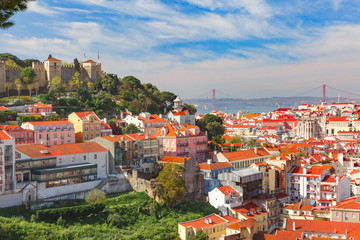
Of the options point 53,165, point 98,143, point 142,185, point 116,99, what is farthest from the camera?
point 116,99

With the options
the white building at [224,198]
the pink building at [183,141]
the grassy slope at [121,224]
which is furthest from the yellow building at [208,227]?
the pink building at [183,141]

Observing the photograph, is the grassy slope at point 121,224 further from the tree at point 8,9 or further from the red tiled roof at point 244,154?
the tree at point 8,9

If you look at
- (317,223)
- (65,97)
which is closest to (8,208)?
(317,223)

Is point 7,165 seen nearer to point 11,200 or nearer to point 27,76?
point 11,200

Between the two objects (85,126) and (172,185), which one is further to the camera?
(85,126)

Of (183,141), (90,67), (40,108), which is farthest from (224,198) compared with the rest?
(90,67)

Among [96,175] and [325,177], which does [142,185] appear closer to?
[96,175]
